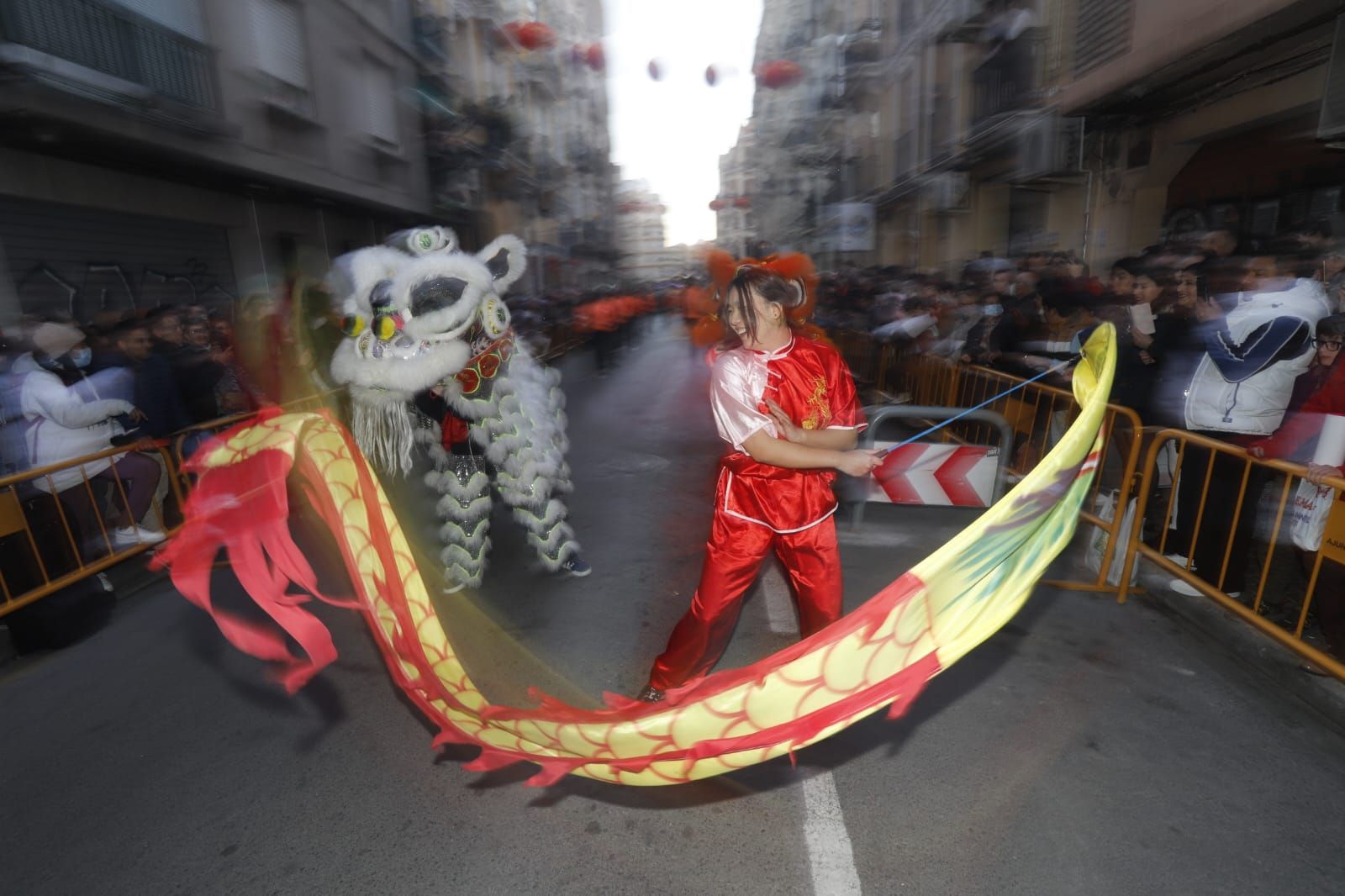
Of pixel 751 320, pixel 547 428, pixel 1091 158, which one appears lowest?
pixel 547 428

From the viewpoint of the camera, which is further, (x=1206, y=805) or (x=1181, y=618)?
(x=1181, y=618)

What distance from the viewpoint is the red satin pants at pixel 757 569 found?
8.81ft

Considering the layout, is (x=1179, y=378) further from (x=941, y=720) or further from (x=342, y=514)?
(x=342, y=514)

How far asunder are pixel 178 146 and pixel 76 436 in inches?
281

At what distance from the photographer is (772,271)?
2643mm

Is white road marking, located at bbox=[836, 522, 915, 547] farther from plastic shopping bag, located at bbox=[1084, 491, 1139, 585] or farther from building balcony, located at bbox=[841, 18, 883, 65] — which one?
building balcony, located at bbox=[841, 18, 883, 65]

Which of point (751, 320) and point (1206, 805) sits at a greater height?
point (751, 320)

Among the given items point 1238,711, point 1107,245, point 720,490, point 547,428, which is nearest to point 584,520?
point 547,428

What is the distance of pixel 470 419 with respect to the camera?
405cm

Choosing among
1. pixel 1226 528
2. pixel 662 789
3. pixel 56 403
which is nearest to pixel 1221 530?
pixel 1226 528

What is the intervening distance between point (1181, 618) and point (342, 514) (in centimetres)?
421

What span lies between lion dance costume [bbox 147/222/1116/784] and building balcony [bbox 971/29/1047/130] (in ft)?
44.6

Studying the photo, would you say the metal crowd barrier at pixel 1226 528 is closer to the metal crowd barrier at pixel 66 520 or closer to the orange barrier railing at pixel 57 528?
the metal crowd barrier at pixel 66 520

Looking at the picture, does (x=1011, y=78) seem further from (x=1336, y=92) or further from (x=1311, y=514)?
(x=1311, y=514)
